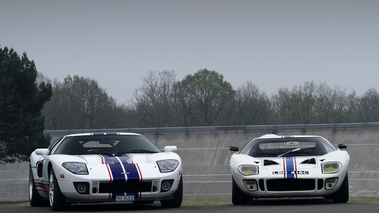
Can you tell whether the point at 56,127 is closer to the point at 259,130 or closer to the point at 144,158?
the point at 259,130

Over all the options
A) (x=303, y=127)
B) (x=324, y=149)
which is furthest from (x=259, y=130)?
(x=324, y=149)

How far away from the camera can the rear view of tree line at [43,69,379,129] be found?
307ft

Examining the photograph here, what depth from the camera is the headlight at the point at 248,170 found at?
38.9 ft

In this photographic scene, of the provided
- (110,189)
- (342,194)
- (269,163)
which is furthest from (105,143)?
(342,194)

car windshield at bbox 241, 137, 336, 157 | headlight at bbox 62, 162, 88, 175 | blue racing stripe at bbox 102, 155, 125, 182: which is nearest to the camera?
blue racing stripe at bbox 102, 155, 125, 182

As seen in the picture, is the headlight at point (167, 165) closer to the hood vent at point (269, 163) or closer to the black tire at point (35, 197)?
the hood vent at point (269, 163)

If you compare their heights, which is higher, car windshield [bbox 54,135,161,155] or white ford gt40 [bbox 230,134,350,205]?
car windshield [bbox 54,135,161,155]

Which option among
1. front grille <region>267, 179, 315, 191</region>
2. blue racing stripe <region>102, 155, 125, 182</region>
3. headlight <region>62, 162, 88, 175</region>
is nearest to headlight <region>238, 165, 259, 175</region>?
front grille <region>267, 179, 315, 191</region>

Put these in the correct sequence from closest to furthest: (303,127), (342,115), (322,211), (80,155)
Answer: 1. (322,211)
2. (80,155)
3. (303,127)
4. (342,115)

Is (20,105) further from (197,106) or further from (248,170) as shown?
(197,106)

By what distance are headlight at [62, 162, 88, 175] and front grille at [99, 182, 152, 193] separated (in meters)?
0.37

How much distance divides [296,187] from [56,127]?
84.7 m

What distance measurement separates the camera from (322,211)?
Answer: 972 centimetres

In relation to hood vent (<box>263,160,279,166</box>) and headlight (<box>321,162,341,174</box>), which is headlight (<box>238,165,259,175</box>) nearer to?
hood vent (<box>263,160,279,166</box>)
